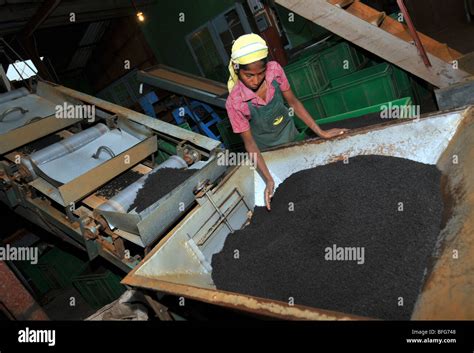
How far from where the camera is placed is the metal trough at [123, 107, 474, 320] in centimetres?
134

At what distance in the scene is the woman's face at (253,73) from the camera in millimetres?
2416

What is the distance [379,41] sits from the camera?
162 inches

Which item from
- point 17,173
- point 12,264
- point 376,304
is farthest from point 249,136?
point 12,264

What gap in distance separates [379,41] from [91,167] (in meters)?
3.65

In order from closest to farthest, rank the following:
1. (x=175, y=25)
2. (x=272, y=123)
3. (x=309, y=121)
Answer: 1. (x=309, y=121)
2. (x=272, y=123)
3. (x=175, y=25)

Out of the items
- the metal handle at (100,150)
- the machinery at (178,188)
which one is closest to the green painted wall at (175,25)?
the machinery at (178,188)

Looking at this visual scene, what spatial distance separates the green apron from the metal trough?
32 cm

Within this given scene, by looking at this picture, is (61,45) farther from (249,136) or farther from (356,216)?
(356,216)

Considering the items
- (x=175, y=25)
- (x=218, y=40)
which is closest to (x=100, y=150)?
(x=218, y=40)

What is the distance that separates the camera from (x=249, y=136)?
9.04 feet

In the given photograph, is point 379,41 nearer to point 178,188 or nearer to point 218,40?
point 178,188

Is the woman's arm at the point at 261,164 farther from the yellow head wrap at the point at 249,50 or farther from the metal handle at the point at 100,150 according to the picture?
the metal handle at the point at 100,150

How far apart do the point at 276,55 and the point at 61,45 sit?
7497 mm

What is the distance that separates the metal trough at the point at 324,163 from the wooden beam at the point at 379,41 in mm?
2052
